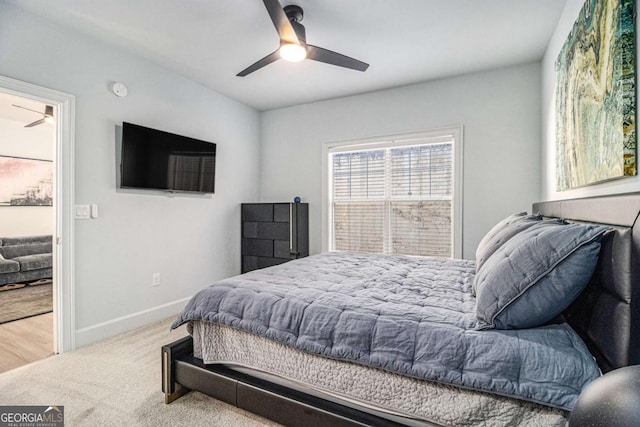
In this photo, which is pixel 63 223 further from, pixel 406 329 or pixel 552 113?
pixel 552 113

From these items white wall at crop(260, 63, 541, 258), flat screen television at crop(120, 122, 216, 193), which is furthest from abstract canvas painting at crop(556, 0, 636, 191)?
flat screen television at crop(120, 122, 216, 193)

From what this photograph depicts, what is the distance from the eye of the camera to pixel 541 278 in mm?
1093

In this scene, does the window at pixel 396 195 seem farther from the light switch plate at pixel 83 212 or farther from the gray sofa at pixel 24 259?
the gray sofa at pixel 24 259

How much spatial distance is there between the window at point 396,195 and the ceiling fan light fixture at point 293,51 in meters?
1.79

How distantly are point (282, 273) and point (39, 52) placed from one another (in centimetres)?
253

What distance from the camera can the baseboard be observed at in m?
2.62

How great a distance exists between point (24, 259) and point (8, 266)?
10.1 inches

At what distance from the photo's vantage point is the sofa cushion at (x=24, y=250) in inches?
176

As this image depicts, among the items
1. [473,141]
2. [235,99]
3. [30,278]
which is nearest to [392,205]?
[473,141]

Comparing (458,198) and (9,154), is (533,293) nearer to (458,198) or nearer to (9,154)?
(458,198)

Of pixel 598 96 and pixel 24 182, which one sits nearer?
pixel 598 96

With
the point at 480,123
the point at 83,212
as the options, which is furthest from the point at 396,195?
the point at 83,212

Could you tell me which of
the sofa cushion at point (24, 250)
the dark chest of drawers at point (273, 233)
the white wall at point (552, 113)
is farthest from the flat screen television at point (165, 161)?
the white wall at point (552, 113)

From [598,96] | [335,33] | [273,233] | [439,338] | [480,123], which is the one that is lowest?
[439,338]
